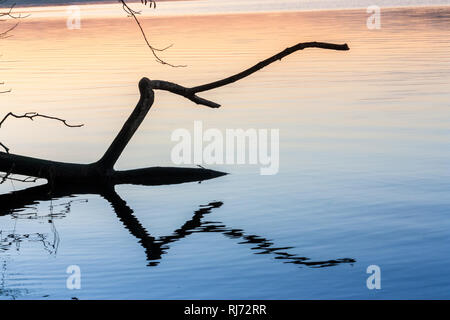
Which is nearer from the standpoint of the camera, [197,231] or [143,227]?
[197,231]

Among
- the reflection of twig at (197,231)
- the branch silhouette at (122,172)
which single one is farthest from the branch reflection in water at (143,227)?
the branch silhouette at (122,172)

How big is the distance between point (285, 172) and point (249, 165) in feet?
3.30

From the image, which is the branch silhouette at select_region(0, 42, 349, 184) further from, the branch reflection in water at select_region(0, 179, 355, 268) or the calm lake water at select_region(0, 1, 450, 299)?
the calm lake water at select_region(0, 1, 450, 299)

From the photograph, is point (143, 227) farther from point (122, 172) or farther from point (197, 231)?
point (122, 172)

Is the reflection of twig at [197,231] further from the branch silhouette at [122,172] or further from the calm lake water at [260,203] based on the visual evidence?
the branch silhouette at [122,172]

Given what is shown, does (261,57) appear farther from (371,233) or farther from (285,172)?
(371,233)

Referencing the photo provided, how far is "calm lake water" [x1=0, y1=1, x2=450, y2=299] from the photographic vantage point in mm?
12461

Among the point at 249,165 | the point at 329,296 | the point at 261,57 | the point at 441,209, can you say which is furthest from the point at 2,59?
the point at 329,296

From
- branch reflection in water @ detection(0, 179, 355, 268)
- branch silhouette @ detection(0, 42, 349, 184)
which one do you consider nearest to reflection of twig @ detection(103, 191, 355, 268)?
branch reflection in water @ detection(0, 179, 355, 268)

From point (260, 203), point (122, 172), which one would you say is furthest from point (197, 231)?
point (122, 172)

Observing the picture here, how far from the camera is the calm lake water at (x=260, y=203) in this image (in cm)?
1246

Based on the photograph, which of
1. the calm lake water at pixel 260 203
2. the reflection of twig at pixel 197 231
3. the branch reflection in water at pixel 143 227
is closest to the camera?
the calm lake water at pixel 260 203

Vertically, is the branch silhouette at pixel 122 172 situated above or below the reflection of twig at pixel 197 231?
above

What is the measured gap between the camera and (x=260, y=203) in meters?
16.7
